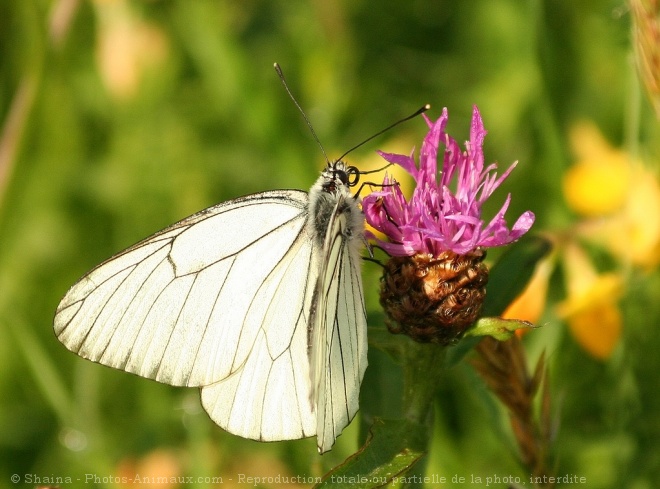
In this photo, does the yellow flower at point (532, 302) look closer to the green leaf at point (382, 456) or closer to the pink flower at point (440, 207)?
the pink flower at point (440, 207)

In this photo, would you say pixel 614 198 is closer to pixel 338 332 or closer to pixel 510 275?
pixel 510 275

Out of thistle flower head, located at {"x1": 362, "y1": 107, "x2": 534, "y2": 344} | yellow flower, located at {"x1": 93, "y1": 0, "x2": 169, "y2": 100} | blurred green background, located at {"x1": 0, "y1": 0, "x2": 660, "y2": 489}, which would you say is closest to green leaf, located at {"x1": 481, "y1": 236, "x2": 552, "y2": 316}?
thistle flower head, located at {"x1": 362, "y1": 107, "x2": 534, "y2": 344}

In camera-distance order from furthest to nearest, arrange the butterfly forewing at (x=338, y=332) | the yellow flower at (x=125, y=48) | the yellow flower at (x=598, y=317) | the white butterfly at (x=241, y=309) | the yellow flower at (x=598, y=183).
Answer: the yellow flower at (x=125, y=48), the yellow flower at (x=598, y=183), the yellow flower at (x=598, y=317), the white butterfly at (x=241, y=309), the butterfly forewing at (x=338, y=332)

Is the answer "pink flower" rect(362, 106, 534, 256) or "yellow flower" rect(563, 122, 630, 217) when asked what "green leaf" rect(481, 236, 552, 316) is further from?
"yellow flower" rect(563, 122, 630, 217)

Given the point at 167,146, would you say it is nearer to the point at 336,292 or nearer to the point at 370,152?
the point at 370,152

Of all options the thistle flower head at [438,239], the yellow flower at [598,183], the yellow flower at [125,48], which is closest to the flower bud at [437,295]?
the thistle flower head at [438,239]

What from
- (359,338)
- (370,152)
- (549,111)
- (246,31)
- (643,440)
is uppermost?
(246,31)

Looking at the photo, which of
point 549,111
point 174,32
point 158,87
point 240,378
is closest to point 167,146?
point 158,87
